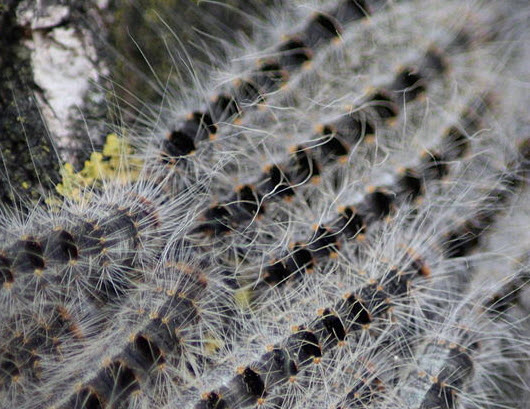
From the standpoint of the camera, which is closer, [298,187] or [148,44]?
[298,187]

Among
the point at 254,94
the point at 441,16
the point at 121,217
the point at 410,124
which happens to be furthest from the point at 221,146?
the point at 441,16

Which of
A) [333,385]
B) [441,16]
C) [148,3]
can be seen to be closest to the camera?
[441,16]

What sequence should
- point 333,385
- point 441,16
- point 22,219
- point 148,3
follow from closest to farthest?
point 441,16
point 333,385
point 22,219
point 148,3

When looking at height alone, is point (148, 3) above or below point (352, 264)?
above

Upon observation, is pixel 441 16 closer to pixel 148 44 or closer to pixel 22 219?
pixel 148 44

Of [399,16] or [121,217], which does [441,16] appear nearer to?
[399,16]

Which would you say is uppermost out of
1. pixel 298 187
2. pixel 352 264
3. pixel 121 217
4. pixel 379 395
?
pixel 121 217

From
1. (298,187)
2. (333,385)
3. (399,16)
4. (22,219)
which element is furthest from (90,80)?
(333,385)
